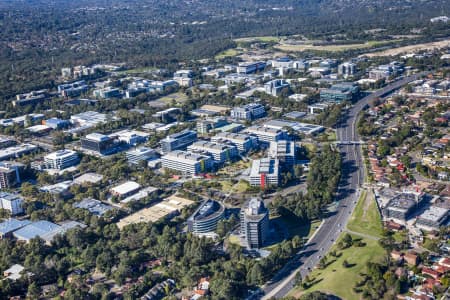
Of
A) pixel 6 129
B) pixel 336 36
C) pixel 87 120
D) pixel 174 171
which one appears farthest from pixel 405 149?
pixel 336 36

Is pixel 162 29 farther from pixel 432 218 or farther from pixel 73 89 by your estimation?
pixel 432 218

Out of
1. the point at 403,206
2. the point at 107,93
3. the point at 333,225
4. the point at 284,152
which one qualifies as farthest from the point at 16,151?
the point at 403,206

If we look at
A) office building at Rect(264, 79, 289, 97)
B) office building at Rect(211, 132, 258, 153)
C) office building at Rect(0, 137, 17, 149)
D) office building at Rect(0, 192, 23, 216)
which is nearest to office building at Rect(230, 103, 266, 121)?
office building at Rect(264, 79, 289, 97)

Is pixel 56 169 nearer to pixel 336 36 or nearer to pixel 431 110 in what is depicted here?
pixel 431 110

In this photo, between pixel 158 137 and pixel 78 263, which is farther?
pixel 158 137

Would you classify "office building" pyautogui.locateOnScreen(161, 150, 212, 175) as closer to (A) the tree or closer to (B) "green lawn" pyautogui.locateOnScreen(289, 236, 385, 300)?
(B) "green lawn" pyautogui.locateOnScreen(289, 236, 385, 300)

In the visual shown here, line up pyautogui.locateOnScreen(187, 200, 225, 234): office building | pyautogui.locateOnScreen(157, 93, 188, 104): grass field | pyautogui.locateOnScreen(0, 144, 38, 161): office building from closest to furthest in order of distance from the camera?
pyautogui.locateOnScreen(187, 200, 225, 234): office building < pyautogui.locateOnScreen(0, 144, 38, 161): office building < pyautogui.locateOnScreen(157, 93, 188, 104): grass field
